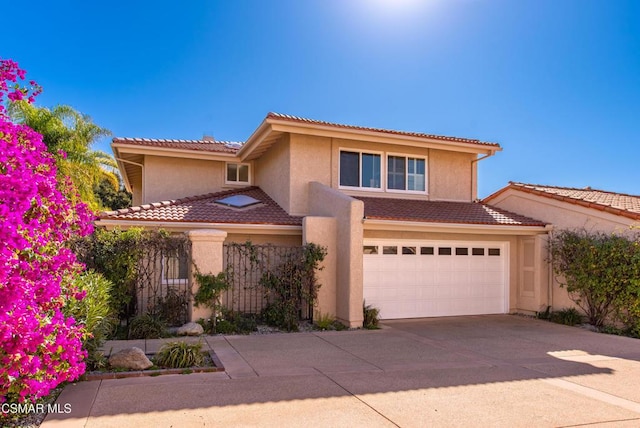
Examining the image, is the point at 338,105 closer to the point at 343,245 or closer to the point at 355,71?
the point at 355,71

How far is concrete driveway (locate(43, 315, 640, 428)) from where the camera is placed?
5.79 metres

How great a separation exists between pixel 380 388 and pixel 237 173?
13.2 meters

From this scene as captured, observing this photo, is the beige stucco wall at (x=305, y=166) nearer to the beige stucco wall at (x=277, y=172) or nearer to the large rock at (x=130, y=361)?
the beige stucco wall at (x=277, y=172)

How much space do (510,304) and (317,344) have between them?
818 centimetres

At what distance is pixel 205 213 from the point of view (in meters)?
13.8

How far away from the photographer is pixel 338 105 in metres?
19.7

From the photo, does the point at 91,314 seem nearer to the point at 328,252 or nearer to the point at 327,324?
the point at 327,324

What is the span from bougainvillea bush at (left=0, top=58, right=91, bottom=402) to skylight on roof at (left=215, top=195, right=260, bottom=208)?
29.2 ft

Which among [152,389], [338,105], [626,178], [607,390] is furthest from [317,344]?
[626,178]

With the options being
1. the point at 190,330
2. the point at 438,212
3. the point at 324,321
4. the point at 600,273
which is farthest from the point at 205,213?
the point at 600,273

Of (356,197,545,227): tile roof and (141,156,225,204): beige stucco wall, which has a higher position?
(141,156,225,204): beige stucco wall

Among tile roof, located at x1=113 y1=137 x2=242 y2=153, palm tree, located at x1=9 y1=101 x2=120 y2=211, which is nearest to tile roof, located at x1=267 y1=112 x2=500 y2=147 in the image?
tile roof, located at x1=113 y1=137 x2=242 y2=153

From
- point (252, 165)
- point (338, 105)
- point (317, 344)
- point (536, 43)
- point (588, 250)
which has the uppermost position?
point (536, 43)

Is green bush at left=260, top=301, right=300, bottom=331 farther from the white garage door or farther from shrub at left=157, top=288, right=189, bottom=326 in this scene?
the white garage door
